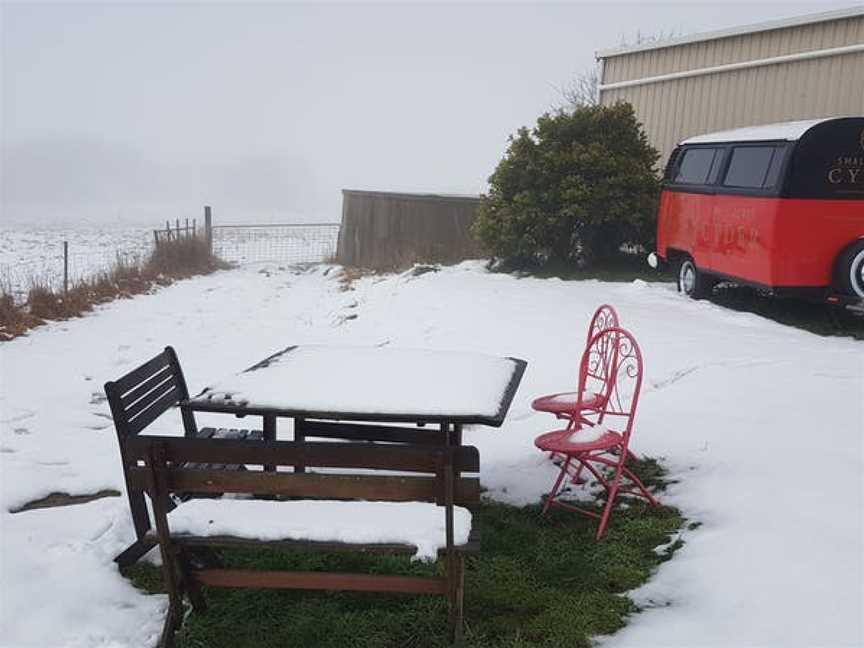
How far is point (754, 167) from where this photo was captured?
8719 mm

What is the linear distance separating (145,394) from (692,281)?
8.19m

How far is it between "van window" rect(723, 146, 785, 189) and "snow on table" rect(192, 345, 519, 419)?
16.2 ft

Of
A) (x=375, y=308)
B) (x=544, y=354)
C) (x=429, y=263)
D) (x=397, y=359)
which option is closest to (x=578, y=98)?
(x=429, y=263)

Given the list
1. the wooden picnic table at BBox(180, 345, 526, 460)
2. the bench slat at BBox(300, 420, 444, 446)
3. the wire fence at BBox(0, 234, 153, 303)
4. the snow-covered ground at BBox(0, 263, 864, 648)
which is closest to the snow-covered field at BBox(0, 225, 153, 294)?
the wire fence at BBox(0, 234, 153, 303)

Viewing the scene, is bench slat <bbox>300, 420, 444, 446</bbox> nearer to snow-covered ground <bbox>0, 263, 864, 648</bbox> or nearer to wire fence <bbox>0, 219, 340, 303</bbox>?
snow-covered ground <bbox>0, 263, 864, 648</bbox>

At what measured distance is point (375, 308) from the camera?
11.4 m

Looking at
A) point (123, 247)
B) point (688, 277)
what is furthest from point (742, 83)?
point (123, 247)

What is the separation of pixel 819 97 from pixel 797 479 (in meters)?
9.46

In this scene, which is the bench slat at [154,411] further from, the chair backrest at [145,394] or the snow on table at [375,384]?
the snow on table at [375,384]

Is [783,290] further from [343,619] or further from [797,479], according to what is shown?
[343,619]

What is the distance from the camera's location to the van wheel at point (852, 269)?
25.6 feet

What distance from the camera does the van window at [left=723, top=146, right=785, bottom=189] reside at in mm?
8227

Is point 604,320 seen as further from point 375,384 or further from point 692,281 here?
point 692,281

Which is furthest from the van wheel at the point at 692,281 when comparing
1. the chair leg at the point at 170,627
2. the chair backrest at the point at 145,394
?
the chair leg at the point at 170,627
